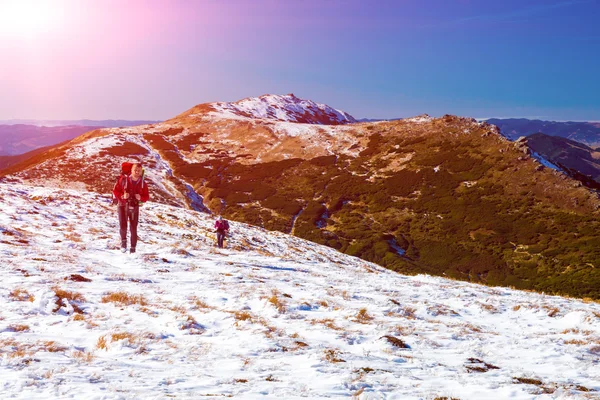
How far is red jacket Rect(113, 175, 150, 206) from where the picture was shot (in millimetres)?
14634

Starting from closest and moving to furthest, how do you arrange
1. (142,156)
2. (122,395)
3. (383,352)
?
(122,395)
(383,352)
(142,156)

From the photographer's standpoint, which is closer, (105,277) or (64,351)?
(64,351)

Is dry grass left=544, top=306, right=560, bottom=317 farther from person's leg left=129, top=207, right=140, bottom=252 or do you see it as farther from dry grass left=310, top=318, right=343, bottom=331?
person's leg left=129, top=207, right=140, bottom=252

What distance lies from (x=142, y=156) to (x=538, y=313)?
376 feet

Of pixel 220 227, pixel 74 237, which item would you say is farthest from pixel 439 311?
pixel 74 237

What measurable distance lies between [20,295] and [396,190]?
8677 centimetres

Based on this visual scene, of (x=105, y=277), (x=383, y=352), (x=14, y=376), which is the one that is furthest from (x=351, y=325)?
(x=105, y=277)

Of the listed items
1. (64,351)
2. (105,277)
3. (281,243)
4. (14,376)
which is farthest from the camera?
(281,243)

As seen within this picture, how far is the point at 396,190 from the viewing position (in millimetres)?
90875

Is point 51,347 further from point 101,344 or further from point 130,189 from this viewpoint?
point 130,189

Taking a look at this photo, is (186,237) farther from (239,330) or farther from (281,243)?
(239,330)

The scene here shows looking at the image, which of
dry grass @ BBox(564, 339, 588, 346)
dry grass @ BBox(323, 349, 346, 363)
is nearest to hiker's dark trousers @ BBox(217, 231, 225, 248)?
dry grass @ BBox(323, 349, 346, 363)

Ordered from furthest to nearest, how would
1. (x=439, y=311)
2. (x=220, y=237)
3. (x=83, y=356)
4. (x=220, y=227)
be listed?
1. (x=220, y=237)
2. (x=220, y=227)
3. (x=439, y=311)
4. (x=83, y=356)

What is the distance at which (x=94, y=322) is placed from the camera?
784 cm
